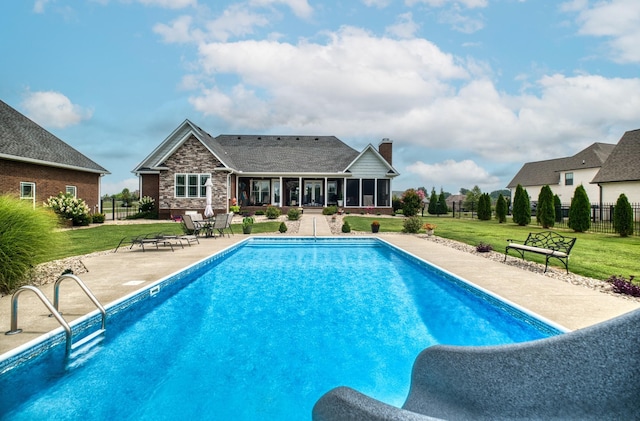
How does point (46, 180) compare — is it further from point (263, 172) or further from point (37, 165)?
point (263, 172)

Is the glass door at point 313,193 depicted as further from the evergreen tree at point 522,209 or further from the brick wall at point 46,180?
the brick wall at point 46,180

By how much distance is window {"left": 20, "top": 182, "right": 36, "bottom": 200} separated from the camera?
1923 cm

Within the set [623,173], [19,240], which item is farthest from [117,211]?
[623,173]

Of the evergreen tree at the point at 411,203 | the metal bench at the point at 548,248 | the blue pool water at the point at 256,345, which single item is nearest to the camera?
the blue pool water at the point at 256,345

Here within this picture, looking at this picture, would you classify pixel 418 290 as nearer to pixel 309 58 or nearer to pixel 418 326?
pixel 418 326

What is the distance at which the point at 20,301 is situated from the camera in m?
6.33

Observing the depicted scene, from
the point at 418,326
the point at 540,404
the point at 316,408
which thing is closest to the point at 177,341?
the point at 418,326

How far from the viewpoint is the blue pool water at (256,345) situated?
4.02m

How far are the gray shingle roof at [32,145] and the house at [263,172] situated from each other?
16.2 ft

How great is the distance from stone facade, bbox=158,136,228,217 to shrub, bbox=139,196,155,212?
2.29 m

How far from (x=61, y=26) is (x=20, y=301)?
13380 mm

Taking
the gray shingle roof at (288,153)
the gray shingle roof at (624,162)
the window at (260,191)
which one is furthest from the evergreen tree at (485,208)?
the window at (260,191)

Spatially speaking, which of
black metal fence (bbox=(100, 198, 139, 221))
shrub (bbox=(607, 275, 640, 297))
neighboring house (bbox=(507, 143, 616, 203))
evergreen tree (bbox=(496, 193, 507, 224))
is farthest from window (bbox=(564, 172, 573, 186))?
black metal fence (bbox=(100, 198, 139, 221))

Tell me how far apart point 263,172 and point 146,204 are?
32.0 ft
